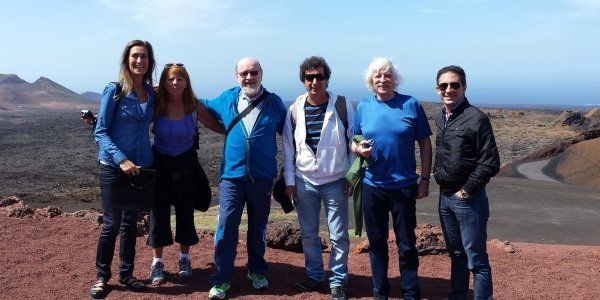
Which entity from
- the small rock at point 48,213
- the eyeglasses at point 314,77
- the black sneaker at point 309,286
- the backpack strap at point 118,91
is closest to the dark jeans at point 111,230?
the backpack strap at point 118,91

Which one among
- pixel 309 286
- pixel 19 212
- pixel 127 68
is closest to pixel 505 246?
pixel 309 286

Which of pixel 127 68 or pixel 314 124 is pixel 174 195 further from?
pixel 314 124

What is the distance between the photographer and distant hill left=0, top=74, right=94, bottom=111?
8769 cm

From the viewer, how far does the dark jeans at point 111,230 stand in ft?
15.2

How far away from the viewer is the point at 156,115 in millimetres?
4762

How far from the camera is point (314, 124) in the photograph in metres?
4.58

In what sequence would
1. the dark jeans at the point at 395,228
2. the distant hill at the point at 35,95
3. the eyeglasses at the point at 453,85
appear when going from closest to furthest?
the eyeglasses at the point at 453,85
the dark jeans at the point at 395,228
the distant hill at the point at 35,95

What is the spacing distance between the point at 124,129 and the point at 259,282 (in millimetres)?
1778

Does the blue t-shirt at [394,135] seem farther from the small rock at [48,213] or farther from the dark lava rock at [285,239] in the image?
the small rock at [48,213]

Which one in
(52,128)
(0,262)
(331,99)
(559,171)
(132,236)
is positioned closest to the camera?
(331,99)

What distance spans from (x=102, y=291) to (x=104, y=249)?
1.22ft

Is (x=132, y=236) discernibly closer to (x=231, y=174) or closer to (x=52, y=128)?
(x=231, y=174)

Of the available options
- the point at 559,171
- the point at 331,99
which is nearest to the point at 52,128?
the point at 559,171

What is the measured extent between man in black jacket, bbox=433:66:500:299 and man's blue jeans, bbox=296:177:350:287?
821 millimetres
